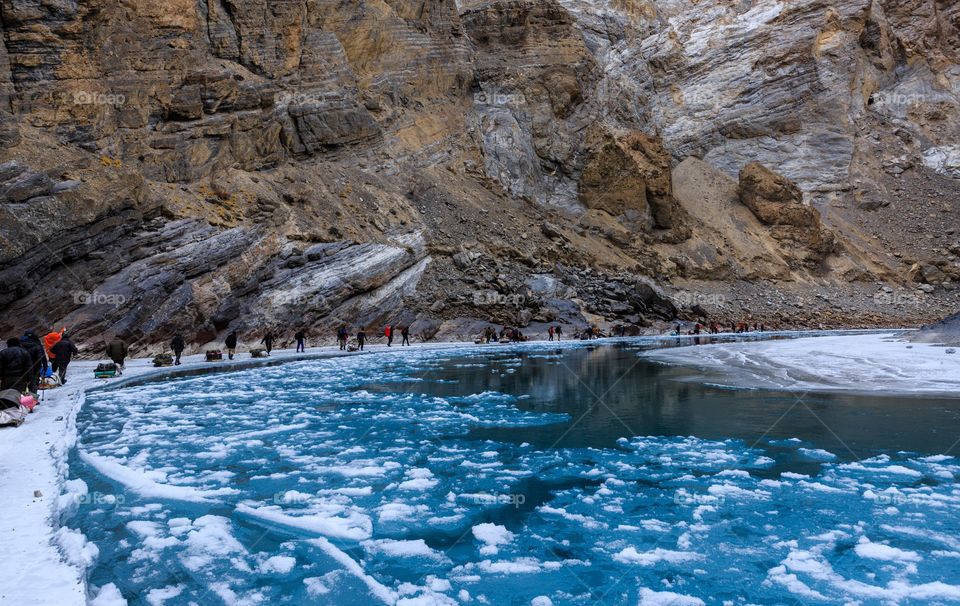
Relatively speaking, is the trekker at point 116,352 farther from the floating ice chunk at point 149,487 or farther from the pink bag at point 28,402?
the floating ice chunk at point 149,487

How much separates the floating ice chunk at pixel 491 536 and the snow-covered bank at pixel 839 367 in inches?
490

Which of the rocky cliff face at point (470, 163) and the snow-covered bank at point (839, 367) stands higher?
the rocky cliff face at point (470, 163)

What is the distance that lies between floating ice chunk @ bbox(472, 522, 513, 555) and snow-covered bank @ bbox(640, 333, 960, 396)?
12.5 meters

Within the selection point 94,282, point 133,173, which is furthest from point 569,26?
point 94,282

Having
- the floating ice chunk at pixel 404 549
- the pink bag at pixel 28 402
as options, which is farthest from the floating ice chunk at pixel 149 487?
the pink bag at pixel 28 402

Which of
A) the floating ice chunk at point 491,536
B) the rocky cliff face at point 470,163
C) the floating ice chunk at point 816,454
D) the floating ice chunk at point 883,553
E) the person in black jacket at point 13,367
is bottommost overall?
the floating ice chunk at point 816,454

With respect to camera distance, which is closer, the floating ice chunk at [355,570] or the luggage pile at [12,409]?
the floating ice chunk at [355,570]

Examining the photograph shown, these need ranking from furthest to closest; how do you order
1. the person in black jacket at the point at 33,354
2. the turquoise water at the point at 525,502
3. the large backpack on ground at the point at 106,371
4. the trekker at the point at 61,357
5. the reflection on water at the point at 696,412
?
the large backpack on ground at the point at 106,371 → the trekker at the point at 61,357 → the person in black jacket at the point at 33,354 → the reflection on water at the point at 696,412 → the turquoise water at the point at 525,502

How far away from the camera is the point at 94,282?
1043 inches

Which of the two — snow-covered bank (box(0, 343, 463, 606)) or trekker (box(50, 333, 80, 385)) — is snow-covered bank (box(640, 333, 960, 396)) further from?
trekker (box(50, 333, 80, 385))

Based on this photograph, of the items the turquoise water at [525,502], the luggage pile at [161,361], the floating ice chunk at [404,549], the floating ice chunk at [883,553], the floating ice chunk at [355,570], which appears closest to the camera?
the floating ice chunk at [355,570]

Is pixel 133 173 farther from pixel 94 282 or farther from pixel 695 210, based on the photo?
pixel 695 210

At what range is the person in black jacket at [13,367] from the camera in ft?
39.8

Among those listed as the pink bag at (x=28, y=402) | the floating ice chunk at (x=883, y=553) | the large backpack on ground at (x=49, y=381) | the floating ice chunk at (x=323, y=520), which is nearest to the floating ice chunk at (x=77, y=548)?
the floating ice chunk at (x=323, y=520)
